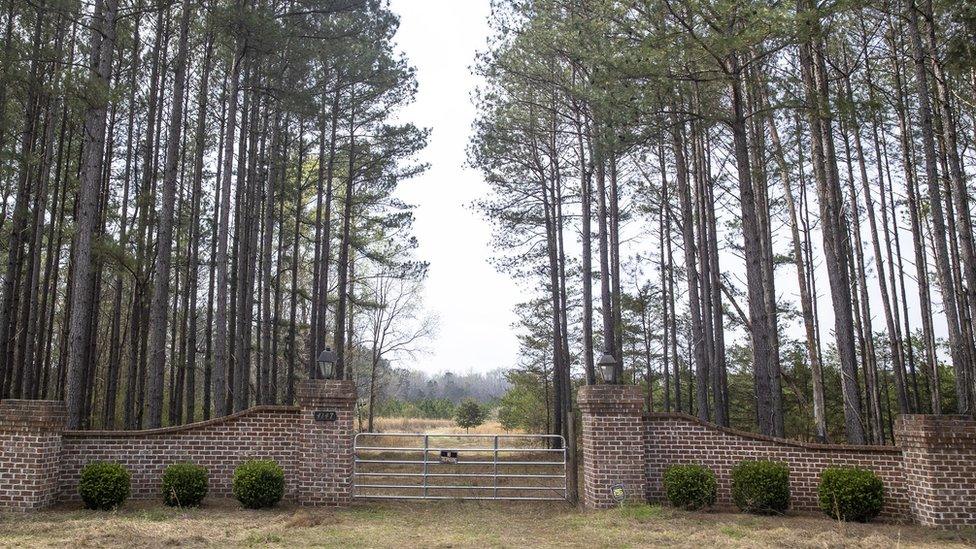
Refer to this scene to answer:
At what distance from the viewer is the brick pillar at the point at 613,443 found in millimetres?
9289

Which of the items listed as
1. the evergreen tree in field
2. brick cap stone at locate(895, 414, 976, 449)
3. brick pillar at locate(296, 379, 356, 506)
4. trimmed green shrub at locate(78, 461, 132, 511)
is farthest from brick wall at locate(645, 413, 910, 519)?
the evergreen tree in field

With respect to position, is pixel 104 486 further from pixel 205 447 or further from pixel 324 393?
pixel 324 393

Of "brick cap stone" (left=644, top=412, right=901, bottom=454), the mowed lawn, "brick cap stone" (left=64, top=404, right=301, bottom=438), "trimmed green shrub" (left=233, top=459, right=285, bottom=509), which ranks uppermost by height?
"brick cap stone" (left=64, top=404, right=301, bottom=438)

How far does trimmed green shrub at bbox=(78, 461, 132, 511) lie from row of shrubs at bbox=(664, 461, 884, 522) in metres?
7.52

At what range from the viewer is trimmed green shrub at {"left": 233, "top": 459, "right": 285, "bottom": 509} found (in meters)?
9.02

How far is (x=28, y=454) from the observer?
28.7 ft

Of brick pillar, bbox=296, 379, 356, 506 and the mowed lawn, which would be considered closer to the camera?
the mowed lawn

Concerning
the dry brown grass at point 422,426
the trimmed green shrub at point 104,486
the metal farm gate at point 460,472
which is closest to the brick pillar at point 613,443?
the metal farm gate at point 460,472

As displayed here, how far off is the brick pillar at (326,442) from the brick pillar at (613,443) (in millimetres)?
3515

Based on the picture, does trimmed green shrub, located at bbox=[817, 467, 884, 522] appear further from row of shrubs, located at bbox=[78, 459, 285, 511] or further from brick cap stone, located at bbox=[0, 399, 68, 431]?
brick cap stone, located at bbox=[0, 399, 68, 431]

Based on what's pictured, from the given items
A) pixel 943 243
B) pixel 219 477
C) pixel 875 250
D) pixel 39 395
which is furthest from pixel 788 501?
pixel 39 395

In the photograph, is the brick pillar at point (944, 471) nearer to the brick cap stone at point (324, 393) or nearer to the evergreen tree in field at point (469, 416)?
the brick cap stone at point (324, 393)

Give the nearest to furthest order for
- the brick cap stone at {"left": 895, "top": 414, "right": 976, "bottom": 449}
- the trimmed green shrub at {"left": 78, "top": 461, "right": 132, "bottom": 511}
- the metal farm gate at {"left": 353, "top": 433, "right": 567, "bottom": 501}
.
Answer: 1. the brick cap stone at {"left": 895, "top": 414, "right": 976, "bottom": 449}
2. the trimmed green shrub at {"left": 78, "top": 461, "right": 132, "bottom": 511}
3. the metal farm gate at {"left": 353, "top": 433, "right": 567, "bottom": 501}

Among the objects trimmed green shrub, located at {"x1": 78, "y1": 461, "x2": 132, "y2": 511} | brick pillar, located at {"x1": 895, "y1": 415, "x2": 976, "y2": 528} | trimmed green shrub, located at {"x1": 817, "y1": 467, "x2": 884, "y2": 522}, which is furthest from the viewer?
trimmed green shrub, located at {"x1": 78, "y1": 461, "x2": 132, "y2": 511}
